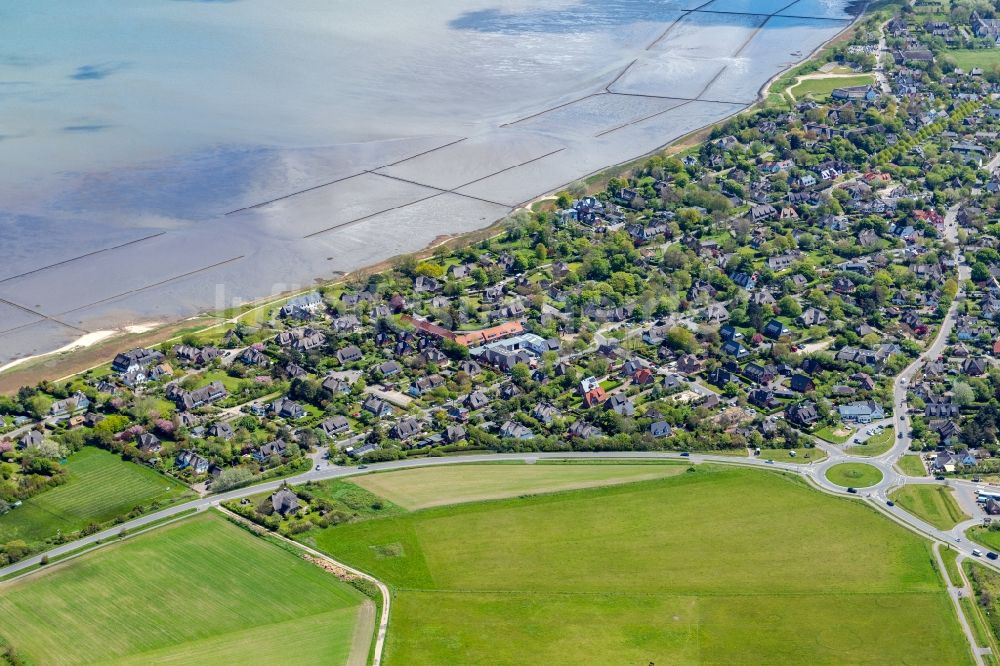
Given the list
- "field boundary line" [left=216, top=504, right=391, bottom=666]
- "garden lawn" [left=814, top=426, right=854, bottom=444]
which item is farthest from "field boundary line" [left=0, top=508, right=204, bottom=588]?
"garden lawn" [left=814, top=426, right=854, bottom=444]

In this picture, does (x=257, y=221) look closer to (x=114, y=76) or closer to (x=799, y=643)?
(x=114, y=76)

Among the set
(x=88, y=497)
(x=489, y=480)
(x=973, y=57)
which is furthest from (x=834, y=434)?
(x=973, y=57)

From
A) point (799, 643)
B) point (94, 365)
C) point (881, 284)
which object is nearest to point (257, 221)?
point (94, 365)

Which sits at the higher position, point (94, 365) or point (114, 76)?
point (114, 76)

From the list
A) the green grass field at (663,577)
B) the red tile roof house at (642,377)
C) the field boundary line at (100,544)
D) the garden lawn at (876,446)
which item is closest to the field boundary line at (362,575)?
the green grass field at (663,577)

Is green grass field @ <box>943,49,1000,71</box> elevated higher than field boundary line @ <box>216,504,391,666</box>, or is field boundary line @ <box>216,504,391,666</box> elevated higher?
green grass field @ <box>943,49,1000,71</box>

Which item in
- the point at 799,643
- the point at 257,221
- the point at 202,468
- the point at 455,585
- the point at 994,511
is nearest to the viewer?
the point at 799,643

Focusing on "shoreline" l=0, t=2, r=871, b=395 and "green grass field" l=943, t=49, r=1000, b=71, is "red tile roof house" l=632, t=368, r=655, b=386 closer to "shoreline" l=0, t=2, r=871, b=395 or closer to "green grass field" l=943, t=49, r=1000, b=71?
"shoreline" l=0, t=2, r=871, b=395
